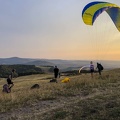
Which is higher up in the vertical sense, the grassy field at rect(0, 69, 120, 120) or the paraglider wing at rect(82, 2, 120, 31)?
the paraglider wing at rect(82, 2, 120, 31)

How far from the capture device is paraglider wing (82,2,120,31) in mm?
22684

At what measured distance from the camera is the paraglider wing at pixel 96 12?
893 inches

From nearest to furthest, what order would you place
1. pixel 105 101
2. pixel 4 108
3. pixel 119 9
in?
pixel 105 101, pixel 4 108, pixel 119 9

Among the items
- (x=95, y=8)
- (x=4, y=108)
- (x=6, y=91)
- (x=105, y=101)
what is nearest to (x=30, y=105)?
(x=4, y=108)

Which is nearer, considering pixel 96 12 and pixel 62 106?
pixel 62 106

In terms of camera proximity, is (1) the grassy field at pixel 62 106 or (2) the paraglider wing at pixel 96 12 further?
(2) the paraglider wing at pixel 96 12

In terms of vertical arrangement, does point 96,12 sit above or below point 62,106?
above

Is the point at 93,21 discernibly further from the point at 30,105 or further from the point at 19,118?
the point at 19,118

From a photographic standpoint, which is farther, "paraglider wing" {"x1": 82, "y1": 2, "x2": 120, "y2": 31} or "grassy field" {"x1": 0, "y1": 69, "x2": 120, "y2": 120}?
"paraglider wing" {"x1": 82, "y1": 2, "x2": 120, "y2": 31}

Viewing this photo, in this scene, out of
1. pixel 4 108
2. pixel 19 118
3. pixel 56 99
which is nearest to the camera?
pixel 19 118

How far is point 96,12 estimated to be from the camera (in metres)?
23.0

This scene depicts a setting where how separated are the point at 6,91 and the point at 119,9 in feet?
35.0

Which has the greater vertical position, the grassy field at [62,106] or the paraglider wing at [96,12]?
the paraglider wing at [96,12]

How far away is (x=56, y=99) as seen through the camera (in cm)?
1788
